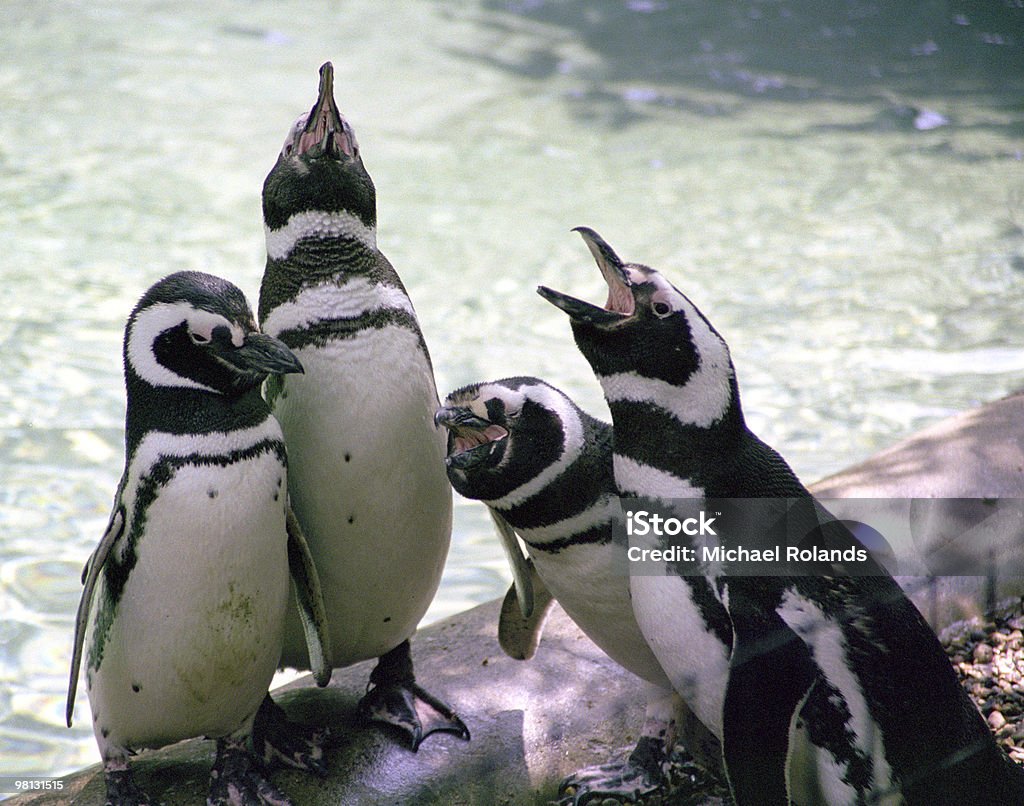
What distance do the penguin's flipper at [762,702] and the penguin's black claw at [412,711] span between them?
0.66 metres

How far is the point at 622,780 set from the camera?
2.10 m

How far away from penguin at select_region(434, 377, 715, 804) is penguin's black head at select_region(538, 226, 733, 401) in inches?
6.7

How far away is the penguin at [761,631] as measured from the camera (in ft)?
5.89

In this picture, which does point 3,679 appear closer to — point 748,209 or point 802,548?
point 802,548

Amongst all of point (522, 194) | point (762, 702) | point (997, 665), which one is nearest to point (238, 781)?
point (762, 702)

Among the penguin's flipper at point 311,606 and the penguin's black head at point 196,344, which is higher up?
the penguin's black head at point 196,344

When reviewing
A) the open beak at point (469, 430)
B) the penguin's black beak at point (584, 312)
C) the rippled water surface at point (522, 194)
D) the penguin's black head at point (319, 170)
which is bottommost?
the rippled water surface at point (522, 194)

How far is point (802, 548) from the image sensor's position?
1869 millimetres

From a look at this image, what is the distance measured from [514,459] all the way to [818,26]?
1010cm

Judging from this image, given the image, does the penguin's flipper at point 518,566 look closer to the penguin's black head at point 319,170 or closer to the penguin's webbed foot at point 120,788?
the penguin's black head at point 319,170

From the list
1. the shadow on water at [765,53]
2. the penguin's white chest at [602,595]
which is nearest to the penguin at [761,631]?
the penguin's white chest at [602,595]

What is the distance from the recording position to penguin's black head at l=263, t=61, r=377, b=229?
2055 millimetres

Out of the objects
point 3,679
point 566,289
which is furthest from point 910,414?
point 3,679

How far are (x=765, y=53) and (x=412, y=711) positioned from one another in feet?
30.0
